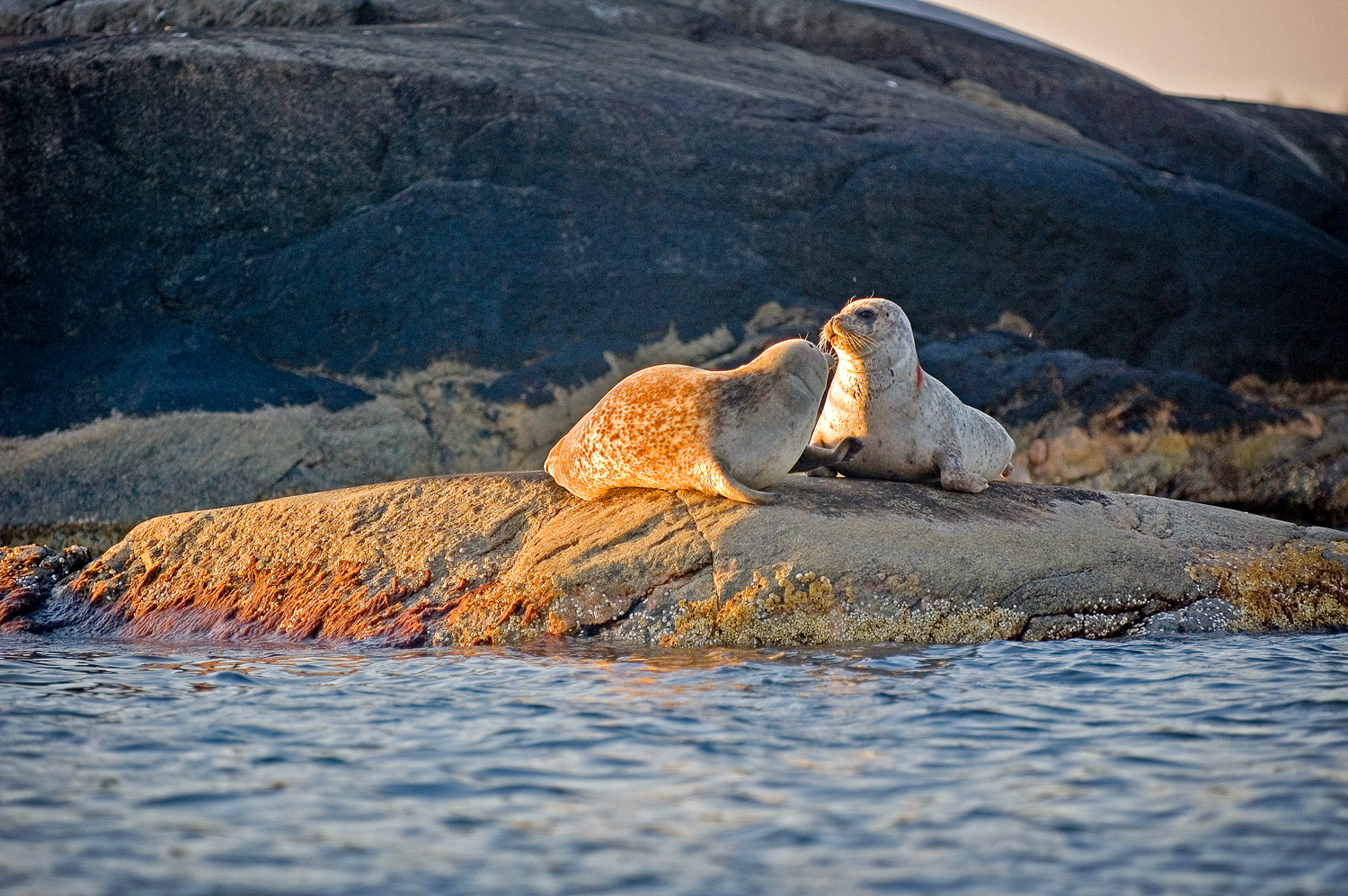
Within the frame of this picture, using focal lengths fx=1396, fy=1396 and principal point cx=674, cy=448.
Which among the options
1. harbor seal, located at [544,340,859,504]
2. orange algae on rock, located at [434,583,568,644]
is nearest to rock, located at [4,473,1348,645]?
orange algae on rock, located at [434,583,568,644]

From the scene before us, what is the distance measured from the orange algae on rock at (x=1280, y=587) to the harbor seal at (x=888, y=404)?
1.17 meters

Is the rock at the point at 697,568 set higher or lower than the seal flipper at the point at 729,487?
lower

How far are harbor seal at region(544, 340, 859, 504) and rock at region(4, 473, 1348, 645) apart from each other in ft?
0.49

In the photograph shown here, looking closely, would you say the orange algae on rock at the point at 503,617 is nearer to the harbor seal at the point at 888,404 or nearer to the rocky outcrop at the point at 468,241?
the harbor seal at the point at 888,404

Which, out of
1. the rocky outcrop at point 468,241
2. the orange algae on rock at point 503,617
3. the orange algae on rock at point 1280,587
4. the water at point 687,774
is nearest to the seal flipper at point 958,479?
the orange algae on rock at point 1280,587

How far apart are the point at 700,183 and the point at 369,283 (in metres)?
2.71

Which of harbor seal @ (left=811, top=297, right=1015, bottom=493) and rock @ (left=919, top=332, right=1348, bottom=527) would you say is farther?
rock @ (left=919, top=332, right=1348, bottom=527)

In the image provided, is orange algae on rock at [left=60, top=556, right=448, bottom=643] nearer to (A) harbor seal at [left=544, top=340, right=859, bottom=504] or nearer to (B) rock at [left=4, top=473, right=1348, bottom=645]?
(B) rock at [left=4, top=473, right=1348, bottom=645]

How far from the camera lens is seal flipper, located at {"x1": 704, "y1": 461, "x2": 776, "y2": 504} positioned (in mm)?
6047

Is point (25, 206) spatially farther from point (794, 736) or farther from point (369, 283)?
point (794, 736)

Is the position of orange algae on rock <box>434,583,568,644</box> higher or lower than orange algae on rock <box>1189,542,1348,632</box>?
lower

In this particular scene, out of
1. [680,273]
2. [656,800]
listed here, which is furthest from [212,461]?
[656,800]

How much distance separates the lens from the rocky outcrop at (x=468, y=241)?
939 centimetres

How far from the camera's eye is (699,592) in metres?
5.93
